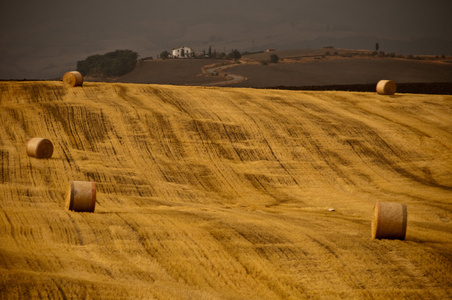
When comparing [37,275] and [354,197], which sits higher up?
[37,275]

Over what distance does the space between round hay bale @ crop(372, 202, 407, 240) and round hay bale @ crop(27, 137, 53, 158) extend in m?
10.7

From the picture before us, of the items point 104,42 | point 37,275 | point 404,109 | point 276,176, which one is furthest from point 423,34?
point 37,275

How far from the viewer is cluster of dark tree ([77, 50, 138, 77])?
72688 mm

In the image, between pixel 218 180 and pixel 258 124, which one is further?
pixel 258 124

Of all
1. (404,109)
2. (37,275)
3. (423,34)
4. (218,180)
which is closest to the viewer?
(37,275)

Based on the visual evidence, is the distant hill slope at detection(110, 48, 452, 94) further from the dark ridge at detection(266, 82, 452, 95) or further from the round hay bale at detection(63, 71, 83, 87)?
the round hay bale at detection(63, 71, 83, 87)

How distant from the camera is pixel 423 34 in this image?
17788cm

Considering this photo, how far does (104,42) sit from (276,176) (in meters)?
186

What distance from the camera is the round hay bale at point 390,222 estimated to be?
38.5ft

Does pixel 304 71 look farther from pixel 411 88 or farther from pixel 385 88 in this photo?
pixel 385 88

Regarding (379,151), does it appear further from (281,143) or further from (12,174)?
(12,174)

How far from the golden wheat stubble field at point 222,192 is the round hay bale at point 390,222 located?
7.2 inches

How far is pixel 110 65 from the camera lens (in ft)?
243

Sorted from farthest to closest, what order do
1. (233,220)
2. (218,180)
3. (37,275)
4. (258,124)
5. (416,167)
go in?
(258,124) → (416,167) → (218,180) → (233,220) → (37,275)
